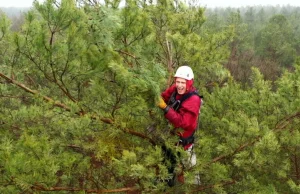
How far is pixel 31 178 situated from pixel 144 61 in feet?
4.48

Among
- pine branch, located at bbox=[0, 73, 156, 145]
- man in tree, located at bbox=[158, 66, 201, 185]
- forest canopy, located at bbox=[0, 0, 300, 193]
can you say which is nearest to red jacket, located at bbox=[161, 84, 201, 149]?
man in tree, located at bbox=[158, 66, 201, 185]

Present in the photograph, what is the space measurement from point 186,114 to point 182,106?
86mm

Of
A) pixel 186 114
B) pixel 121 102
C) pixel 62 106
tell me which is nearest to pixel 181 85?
pixel 186 114

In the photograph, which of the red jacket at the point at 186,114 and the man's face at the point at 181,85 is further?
the man's face at the point at 181,85

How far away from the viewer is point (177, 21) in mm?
3764

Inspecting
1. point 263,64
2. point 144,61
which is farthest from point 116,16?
point 263,64

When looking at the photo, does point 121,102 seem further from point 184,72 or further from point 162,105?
point 184,72

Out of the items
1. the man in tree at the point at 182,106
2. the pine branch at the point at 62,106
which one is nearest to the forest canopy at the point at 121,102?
the pine branch at the point at 62,106

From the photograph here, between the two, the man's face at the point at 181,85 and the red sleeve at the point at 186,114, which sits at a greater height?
the man's face at the point at 181,85

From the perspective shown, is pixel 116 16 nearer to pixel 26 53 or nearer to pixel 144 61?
pixel 144 61

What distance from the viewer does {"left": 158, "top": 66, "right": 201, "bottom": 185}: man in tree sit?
2697mm

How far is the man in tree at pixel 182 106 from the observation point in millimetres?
2697

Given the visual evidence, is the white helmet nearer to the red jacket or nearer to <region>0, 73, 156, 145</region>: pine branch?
the red jacket

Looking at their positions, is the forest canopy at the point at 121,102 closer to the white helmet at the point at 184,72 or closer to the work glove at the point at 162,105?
the work glove at the point at 162,105
